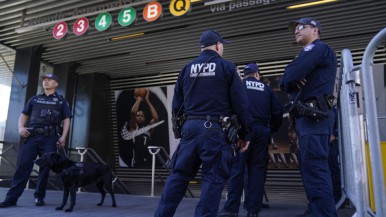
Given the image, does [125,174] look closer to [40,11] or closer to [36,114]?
[40,11]

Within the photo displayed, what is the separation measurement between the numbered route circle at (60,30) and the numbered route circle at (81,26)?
0.21 metres

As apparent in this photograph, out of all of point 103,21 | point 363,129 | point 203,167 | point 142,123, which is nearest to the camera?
point 363,129

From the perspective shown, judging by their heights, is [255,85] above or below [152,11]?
below

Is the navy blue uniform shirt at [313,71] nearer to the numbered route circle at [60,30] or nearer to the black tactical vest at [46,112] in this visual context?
the black tactical vest at [46,112]

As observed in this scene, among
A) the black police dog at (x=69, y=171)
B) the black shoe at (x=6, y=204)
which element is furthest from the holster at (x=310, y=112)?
the black shoe at (x=6, y=204)

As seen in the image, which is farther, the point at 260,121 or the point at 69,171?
the point at 69,171

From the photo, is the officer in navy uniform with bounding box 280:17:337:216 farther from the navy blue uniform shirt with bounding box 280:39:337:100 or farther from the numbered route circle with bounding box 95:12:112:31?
the numbered route circle with bounding box 95:12:112:31

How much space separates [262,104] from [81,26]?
4.32m

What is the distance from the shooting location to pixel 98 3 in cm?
629

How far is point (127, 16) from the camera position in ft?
19.6

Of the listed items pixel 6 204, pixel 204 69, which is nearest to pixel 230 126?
pixel 204 69

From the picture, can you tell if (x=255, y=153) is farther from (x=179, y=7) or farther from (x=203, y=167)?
(x=179, y=7)

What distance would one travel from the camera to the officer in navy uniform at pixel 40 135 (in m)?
4.15

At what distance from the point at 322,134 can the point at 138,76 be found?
869 cm
